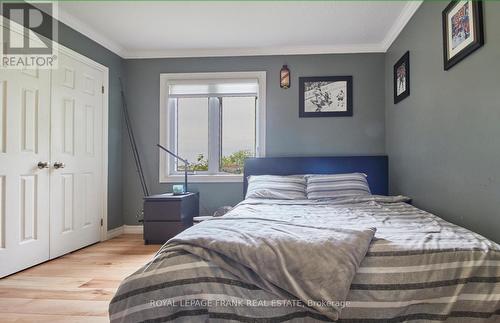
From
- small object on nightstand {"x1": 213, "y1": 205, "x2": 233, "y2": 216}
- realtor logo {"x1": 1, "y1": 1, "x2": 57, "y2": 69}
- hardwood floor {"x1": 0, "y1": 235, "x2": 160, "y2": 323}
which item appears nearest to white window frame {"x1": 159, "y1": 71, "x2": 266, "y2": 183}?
small object on nightstand {"x1": 213, "y1": 205, "x2": 233, "y2": 216}

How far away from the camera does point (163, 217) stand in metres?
3.37

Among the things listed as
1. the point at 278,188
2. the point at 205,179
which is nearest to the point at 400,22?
the point at 278,188

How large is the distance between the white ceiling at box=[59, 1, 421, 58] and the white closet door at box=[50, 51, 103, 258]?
519 mm

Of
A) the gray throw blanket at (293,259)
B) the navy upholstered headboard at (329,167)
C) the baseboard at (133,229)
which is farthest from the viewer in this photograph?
the baseboard at (133,229)

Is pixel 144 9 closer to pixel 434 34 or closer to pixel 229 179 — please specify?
pixel 229 179

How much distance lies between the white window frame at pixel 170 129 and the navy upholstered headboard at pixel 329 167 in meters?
Result: 0.23

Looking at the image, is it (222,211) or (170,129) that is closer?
(222,211)

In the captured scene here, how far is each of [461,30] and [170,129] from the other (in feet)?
10.3

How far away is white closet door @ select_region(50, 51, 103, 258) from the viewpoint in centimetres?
291

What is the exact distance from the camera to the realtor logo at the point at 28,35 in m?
2.42

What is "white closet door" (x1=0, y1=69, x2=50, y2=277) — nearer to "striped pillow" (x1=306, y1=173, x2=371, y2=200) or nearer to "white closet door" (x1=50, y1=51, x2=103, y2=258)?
"white closet door" (x1=50, y1=51, x2=103, y2=258)

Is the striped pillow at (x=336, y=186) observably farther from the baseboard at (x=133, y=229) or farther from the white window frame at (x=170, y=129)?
the baseboard at (x=133, y=229)

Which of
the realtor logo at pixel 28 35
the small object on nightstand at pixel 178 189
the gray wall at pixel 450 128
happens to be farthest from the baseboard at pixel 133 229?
the gray wall at pixel 450 128

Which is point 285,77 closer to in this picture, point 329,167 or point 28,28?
point 329,167
